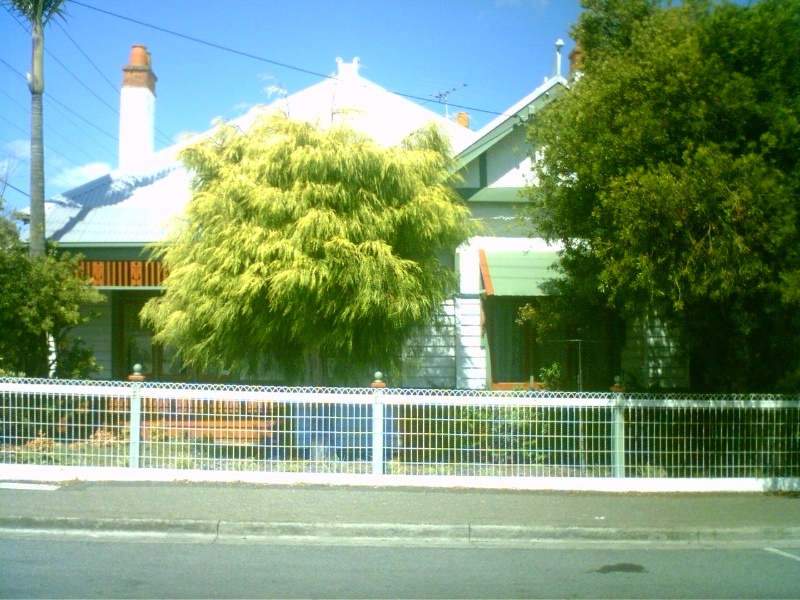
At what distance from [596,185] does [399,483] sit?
13.4 ft

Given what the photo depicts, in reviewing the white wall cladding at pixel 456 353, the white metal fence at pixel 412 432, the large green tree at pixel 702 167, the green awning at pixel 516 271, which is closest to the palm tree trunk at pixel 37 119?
the white metal fence at pixel 412 432

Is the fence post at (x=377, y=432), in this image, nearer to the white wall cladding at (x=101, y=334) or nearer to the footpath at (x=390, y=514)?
the footpath at (x=390, y=514)

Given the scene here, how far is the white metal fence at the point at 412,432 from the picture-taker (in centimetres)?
916

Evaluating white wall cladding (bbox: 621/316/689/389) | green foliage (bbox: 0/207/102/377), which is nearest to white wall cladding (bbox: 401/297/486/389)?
white wall cladding (bbox: 621/316/689/389)

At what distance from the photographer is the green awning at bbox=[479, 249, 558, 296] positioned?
1227 centimetres

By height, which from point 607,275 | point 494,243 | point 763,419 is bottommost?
point 763,419

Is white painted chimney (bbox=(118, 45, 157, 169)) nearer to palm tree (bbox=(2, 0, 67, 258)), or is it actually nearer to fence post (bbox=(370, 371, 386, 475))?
palm tree (bbox=(2, 0, 67, 258))

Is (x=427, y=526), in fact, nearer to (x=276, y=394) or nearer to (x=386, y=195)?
(x=276, y=394)

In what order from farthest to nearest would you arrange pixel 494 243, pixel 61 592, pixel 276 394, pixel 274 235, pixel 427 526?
pixel 494 243 < pixel 274 235 < pixel 276 394 < pixel 427 526 < pixel 61 592

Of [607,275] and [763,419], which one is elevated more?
[607,275]

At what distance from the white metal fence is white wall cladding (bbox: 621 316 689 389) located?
13.8ft

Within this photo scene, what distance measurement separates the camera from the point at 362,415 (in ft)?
30.2

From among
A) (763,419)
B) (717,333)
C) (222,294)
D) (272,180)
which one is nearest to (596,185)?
(717,333)

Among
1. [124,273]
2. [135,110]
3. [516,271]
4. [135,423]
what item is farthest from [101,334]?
[516,271]
